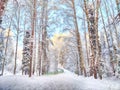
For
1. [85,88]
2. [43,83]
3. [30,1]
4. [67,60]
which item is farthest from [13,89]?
[67,60]

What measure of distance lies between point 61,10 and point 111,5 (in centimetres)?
936

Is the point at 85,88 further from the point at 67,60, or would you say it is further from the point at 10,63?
the point at 10,63

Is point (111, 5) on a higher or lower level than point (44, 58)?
higher

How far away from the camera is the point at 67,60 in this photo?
45.0 m

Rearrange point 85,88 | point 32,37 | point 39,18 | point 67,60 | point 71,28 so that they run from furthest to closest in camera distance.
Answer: point 67,60 → point 39,18 → point 71,28 → point 32,37 → point 85,88

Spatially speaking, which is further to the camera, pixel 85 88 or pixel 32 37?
pixel 32 37

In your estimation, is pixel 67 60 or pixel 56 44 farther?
pixel 56 44

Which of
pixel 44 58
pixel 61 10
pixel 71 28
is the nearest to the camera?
pixel 61 10

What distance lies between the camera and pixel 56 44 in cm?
4878

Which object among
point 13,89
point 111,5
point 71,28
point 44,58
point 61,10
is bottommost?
point 13,89

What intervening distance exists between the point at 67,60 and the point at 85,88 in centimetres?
→ 3758

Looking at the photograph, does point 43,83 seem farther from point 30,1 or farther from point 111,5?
point 111,5

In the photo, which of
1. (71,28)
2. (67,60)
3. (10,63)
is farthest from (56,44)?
(71,28)

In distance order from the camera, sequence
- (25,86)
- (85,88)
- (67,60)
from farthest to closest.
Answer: (67,60)
(25,86)
(85,88)
